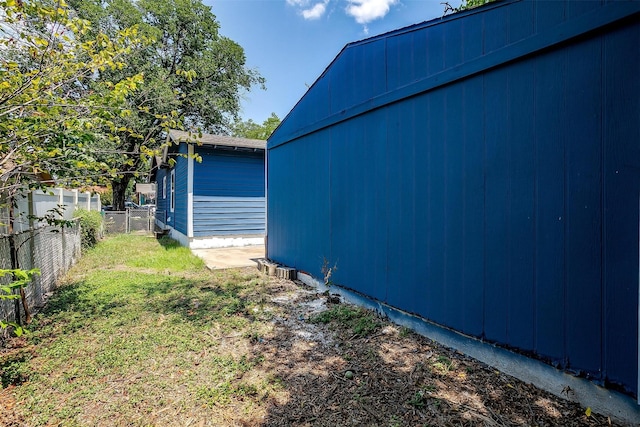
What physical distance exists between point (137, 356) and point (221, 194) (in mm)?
7529

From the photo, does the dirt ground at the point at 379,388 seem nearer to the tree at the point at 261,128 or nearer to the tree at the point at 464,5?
the tree at the point at 464,5

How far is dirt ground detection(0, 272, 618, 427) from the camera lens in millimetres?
2113

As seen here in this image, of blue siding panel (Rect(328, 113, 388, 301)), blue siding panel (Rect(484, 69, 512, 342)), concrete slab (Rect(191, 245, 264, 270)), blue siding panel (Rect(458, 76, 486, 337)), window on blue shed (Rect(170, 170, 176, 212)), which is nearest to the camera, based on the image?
blue siding panel (Rect(484, 69, 512, 342))

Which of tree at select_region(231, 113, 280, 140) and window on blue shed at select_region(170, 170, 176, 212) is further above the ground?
tree at select_region(231, 113, 280, 140)

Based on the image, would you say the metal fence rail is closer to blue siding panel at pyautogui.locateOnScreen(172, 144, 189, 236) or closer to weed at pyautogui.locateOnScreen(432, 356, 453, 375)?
blue siding panel at pyautogui.locateOnScreen(172, 144, 189, 236)

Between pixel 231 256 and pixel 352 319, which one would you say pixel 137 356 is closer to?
pixel 352 319

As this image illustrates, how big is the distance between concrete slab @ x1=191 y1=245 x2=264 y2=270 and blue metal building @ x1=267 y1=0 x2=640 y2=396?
3852 millimetres

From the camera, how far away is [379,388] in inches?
97.1

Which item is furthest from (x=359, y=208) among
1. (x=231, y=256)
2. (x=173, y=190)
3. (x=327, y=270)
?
(x=173, y=190)

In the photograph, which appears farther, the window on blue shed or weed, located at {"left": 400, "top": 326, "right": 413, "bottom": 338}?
the window on blue shed

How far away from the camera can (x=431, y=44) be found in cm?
329

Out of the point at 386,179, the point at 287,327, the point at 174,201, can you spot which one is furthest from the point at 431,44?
the point at 174,201

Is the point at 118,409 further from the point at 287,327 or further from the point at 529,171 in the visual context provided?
the point at 529,171

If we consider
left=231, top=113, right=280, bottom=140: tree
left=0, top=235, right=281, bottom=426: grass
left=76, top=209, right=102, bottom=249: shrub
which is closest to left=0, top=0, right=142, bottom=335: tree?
left=0, top=235, right=281, bottom=426: grass
